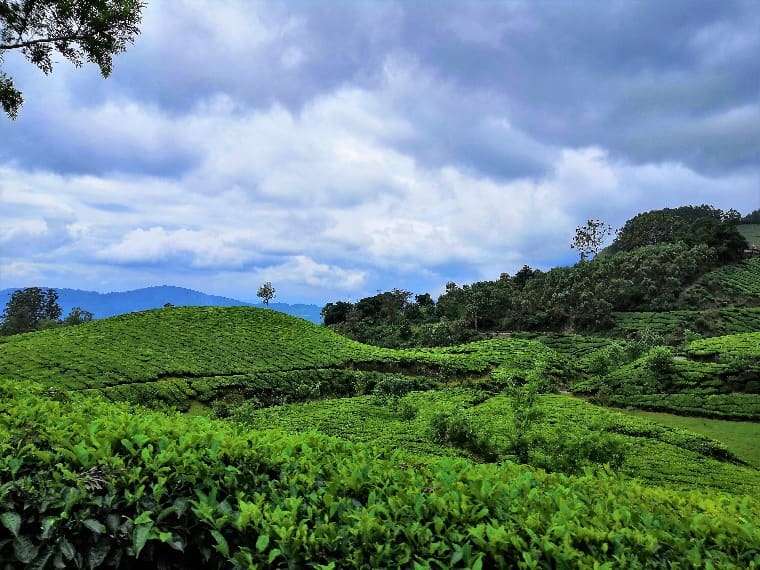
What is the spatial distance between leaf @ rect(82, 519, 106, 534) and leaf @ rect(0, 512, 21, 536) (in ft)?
1.21

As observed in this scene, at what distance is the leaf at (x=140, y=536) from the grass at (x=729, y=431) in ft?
52.3

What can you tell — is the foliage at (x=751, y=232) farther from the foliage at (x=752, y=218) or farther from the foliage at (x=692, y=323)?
the foliage at (x=692, y=323)

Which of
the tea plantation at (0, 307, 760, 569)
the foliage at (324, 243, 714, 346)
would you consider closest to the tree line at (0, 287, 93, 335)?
the foliage at (324, 243, 714, 346)

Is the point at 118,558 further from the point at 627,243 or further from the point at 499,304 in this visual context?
the point at 627,243

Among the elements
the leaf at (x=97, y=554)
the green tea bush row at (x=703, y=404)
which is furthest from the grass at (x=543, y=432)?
the leaf at (x=97, y=554)

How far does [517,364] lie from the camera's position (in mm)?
28797

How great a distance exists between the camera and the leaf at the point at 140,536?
115 inches

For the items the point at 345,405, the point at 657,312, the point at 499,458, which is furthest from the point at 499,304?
the point at 499,458

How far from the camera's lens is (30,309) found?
6919cm

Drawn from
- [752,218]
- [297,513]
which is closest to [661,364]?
[297,513]

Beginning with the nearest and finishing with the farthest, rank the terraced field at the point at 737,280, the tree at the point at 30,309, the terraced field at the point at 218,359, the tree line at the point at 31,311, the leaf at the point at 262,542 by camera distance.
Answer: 1. the leaf at the point at 262,542
2. the terraced field at the point at 218,359
3. the terraced field at the point at 737,280
4. the tree line at the point at 31,311
5. the tree at the point at 30,309

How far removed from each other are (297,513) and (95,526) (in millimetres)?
1193

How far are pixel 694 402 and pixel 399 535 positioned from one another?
20.9 m

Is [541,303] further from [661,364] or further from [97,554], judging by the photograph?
[97,554]
